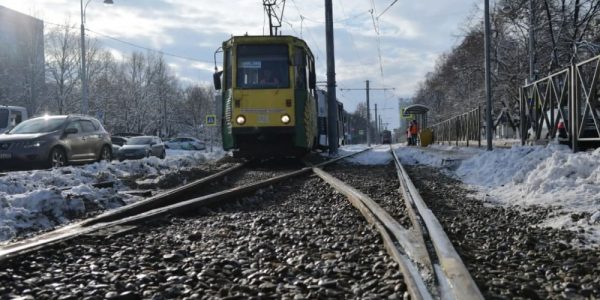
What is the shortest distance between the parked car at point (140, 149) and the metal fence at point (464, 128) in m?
15.4

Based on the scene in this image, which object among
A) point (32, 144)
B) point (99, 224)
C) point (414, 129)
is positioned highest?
point (414, 129)

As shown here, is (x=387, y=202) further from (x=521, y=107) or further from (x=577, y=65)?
(x=521, y=107)

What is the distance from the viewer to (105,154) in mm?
16172

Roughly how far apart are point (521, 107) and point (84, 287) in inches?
527

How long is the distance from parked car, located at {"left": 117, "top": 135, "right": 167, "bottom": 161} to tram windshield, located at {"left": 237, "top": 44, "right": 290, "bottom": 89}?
13056 millimetres

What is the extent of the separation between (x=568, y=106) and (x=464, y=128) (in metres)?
16.6

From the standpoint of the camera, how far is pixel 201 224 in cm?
520

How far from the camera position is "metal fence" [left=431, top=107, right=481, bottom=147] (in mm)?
23078

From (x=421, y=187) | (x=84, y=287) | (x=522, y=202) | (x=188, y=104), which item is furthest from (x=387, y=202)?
(x=188, y=104)

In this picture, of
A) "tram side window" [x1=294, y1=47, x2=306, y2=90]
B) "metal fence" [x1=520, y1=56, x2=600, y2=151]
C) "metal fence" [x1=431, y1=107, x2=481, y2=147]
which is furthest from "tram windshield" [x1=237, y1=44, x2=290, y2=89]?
"metal fence" [x1=431, y1=107, x2=481, y2=147]

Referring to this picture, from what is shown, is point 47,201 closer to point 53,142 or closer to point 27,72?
point 53,142

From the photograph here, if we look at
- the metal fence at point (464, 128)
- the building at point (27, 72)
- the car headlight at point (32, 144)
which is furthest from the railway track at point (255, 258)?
the building at point (27, 72)

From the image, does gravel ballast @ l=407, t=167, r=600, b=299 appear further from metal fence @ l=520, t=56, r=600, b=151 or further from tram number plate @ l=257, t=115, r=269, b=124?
tram number plate @ l=257, t=115, r=269, b=124

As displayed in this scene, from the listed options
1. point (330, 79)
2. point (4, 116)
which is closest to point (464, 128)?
point (330, 79)
